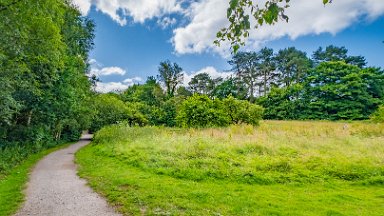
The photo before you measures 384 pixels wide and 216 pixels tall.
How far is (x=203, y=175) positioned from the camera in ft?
33.5

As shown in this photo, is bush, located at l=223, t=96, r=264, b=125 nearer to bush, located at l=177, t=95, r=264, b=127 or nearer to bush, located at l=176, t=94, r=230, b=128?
bush, located at l=177, t=95, r=264, b=127

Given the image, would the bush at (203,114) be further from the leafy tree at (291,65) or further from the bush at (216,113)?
the leafy tree at (291,65)

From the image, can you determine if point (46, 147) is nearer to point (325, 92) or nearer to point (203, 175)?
point (203, 175)

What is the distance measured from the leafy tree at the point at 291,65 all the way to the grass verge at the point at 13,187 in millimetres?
52511

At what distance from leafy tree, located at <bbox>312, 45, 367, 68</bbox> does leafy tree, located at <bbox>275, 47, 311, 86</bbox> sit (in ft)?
7.51

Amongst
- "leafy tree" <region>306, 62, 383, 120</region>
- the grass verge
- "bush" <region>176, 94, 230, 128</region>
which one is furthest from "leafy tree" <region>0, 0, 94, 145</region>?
"leafy tree" <region>306, 62, 383, 120</region>

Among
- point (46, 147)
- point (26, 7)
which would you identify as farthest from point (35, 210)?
point (46, 147)

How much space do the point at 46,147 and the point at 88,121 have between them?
10438mm

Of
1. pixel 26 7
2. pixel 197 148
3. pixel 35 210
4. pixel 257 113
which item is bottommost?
pixel 35 210

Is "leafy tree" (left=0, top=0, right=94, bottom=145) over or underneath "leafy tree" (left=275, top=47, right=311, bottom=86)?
underneath

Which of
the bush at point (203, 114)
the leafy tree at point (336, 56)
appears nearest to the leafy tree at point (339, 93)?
the leafy tree at point (336, 56)

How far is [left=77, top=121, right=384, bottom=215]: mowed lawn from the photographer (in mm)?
7066

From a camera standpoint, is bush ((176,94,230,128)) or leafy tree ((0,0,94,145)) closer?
leafy tree ((0,0,94,145))

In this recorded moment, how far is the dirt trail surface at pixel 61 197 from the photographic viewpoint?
7.06 metres
